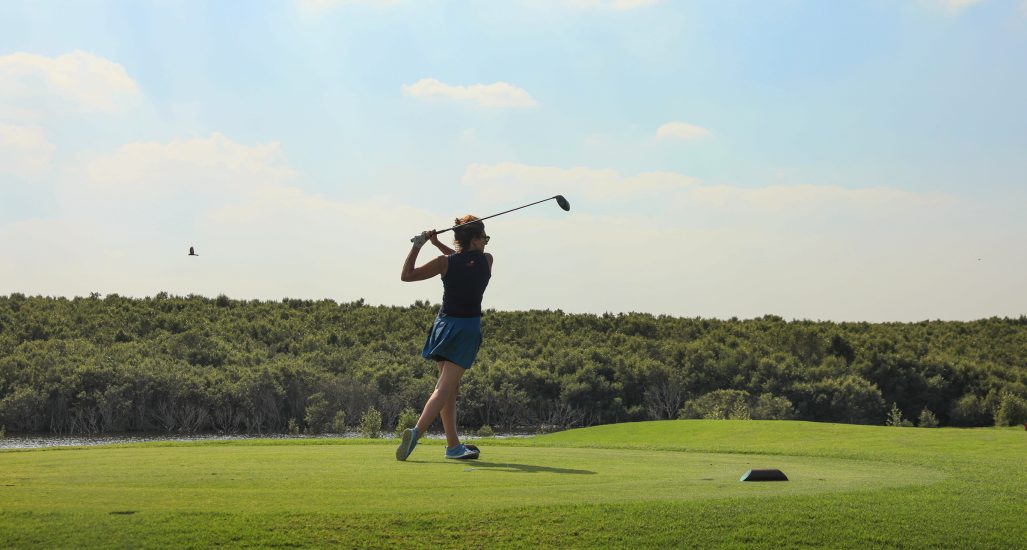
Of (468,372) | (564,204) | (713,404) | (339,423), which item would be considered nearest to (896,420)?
(713,404)

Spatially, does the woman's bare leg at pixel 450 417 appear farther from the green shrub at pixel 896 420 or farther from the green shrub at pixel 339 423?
the green shrub at pixel 339 423

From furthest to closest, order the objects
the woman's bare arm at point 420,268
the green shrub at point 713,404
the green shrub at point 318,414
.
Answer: the green shrub at point 318,414, the green shrub at point 713,404, the woman's bare arm at point 420,268

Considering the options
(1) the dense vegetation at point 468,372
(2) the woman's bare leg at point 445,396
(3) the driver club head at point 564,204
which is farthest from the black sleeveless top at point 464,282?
(1) the dense vegetation at point 468,372

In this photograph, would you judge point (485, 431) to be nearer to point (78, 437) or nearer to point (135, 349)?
point (78, 437)

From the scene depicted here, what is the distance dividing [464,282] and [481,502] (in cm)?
385

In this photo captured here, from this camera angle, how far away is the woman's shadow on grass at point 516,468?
1036 cm

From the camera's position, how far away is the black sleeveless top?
11.5m

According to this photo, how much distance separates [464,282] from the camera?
1158 centimetres

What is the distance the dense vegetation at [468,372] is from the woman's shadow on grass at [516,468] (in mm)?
25810

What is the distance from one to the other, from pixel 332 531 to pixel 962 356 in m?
60.0

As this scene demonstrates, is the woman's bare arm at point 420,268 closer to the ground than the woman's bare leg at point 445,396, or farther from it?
farther from it

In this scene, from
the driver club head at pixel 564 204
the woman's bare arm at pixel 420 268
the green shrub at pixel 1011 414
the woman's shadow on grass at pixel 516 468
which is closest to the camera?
the woman's shadow on grass at pixel 516 468

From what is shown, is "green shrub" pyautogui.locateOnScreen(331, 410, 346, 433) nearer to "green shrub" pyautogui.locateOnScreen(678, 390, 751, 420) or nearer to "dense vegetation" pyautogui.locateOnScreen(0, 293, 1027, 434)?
"dense vegetation" pyautogui.locateOnScreen(0, 293, 1027, 434)

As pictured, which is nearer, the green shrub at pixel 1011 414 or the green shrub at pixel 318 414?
the green shrub at pixel 1011 414
